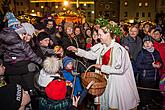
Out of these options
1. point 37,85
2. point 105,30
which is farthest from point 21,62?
point 105,30

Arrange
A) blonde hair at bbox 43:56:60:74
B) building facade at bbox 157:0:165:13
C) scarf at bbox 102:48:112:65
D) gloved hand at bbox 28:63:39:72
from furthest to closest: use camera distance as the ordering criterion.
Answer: building facade at bbox 157:0:165:13 < gloved hand at bbox 28:63:39:72 < scarf at bbox 102:48:112:65 < blonde hair at bbox 43:56:60:74

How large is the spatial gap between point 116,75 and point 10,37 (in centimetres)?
247

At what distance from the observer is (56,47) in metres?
6.40

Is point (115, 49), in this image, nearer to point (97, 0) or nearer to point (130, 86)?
point (130, 86)

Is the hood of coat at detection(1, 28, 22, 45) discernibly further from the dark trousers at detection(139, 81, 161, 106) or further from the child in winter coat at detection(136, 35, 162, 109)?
the dark trousers at detection(139, 81, 161, 106)

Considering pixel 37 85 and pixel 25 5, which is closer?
pixel 37 85

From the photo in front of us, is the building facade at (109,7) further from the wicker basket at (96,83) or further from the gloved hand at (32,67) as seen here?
the wicker basket at (96,83)

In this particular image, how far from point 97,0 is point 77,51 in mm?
72983

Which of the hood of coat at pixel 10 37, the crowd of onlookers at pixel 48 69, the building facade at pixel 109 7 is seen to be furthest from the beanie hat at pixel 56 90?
the building facade at pixel 109 7

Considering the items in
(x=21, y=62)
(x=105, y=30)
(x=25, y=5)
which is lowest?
(x=21, y=62)

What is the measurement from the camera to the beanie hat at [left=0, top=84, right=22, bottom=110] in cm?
358

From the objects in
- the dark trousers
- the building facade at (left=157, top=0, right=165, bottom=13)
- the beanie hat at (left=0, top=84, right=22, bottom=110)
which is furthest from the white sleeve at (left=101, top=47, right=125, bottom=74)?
the building facade at (left=157, top=0, right=165, bottom=13)

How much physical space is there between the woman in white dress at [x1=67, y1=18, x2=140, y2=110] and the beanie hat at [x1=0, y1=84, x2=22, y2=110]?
168 cm

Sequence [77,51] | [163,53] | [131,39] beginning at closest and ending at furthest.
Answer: [77,51] < [163,53] < [131,39]
